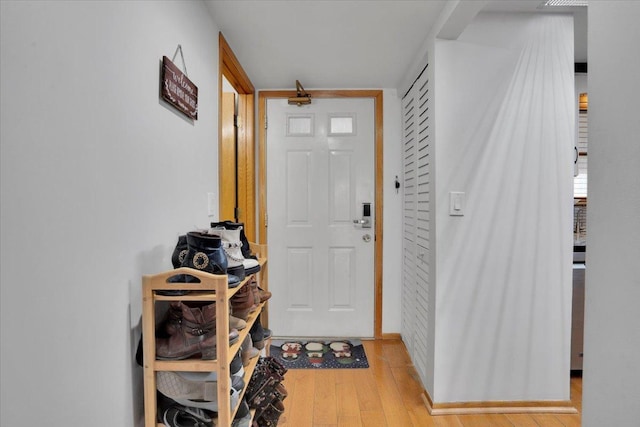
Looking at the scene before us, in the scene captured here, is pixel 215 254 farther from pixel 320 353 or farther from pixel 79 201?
pixel 320 353

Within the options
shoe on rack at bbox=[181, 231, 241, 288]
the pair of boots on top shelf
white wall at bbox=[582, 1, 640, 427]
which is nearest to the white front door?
the pair of boots on top shelf

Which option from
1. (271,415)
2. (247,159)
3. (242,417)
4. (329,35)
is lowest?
(271,415)

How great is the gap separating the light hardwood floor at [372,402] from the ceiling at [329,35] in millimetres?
2142

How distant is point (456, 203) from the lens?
1853mm

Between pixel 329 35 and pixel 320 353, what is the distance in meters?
2.21

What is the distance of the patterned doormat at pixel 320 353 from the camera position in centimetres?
244

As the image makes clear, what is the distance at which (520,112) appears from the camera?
1868 mm

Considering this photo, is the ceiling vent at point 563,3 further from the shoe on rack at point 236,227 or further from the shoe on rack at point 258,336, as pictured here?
the shoe on rack at point 258,336

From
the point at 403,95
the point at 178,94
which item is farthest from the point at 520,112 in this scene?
the point at 178,94

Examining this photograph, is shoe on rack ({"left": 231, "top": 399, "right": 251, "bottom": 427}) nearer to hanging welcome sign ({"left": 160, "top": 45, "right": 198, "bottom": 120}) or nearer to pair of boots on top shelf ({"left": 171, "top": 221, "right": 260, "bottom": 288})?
pair of boots on top shelf ({"left": 171, "top": 221, "right": 260, "bottom": 288})

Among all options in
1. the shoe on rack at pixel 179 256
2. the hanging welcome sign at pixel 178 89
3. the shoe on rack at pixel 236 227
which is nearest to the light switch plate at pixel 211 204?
the shoe on rack at pixel 236 227

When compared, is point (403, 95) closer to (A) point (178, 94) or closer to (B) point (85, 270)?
(A) point (178, 94)

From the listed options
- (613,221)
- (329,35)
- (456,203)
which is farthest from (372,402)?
(329,35)

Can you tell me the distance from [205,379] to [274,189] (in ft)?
6.42
